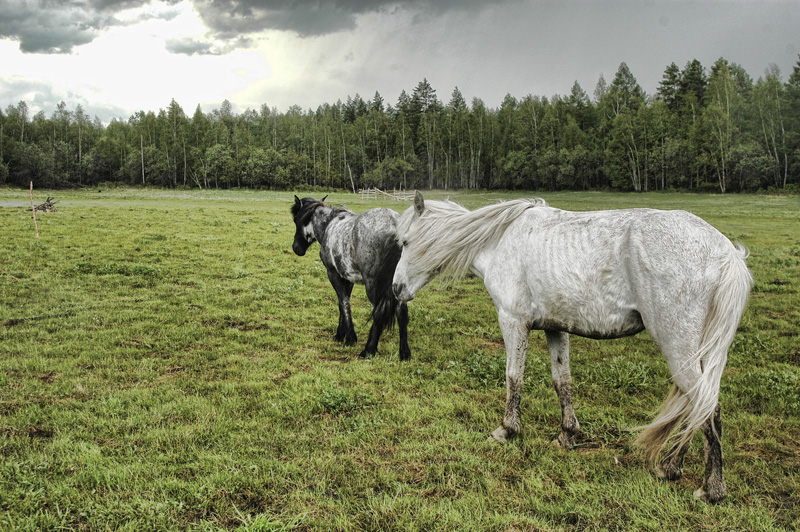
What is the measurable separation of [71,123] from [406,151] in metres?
76.4

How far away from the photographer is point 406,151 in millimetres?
86188

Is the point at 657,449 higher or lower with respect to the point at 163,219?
lower

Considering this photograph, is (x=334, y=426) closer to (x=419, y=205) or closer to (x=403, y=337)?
(x=403, y=337)

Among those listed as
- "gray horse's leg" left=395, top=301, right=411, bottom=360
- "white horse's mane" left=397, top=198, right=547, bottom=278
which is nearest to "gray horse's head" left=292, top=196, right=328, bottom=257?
"gray horse's leg" left=395, top=301, right=411, bottom=360

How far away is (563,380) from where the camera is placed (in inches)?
173

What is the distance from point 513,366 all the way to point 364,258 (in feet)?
11.6

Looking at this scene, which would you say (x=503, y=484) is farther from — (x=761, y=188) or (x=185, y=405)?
(x=761, y=188)

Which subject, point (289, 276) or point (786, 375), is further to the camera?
point (289, 276)

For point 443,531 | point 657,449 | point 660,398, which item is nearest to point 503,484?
point 443,531

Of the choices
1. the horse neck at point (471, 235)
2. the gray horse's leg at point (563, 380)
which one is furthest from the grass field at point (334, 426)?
the horse neck at point (471, 235)

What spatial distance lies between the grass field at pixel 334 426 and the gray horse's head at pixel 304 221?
1.56m

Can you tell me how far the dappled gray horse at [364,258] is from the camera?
6.74 metres

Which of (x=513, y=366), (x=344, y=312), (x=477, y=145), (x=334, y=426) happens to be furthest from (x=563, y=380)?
(x=477, y=145)

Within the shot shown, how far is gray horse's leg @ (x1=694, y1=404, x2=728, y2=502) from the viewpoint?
3.32 m
